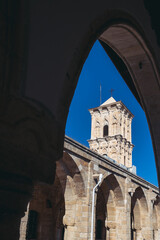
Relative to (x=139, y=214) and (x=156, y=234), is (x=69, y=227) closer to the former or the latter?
(x=139, y=214)

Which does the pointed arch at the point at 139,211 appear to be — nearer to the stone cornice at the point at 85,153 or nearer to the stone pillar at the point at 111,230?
the stone cornice at the point at 85,153

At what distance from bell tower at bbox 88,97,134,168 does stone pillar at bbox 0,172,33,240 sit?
31.6 metres

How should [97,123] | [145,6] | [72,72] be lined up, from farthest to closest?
[97,123], [145,6], [72,72]

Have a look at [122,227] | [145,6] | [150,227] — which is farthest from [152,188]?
[145,6]

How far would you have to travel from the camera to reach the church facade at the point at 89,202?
11.8 metres

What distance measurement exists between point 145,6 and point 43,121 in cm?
263

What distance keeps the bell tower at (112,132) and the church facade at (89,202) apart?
1216 cm

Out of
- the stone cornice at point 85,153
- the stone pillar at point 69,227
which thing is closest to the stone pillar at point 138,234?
the stone cornice at point 85,153

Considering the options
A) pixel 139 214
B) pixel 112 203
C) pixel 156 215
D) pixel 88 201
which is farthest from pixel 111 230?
pixel 156 215

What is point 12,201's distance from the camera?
133 cm

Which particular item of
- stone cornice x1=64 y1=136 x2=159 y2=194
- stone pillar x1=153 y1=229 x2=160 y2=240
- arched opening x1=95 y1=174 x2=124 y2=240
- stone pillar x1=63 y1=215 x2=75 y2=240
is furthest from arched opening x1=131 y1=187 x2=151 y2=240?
stone pillar x1=63 y1=215 x2=75 y2=240

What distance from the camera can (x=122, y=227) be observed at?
595 inches

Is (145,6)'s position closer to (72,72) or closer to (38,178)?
(72,72)

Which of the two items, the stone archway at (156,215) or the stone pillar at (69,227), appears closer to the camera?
the stone pillar at (69,227)
